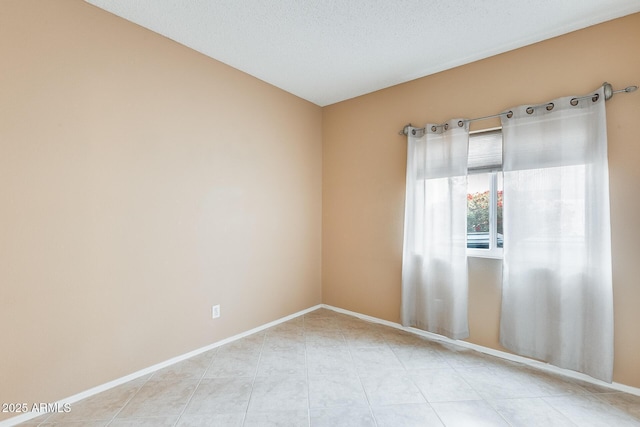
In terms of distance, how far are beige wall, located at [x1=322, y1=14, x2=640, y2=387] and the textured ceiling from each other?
0.61 feet

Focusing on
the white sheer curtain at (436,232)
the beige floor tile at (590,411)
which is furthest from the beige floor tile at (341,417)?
the white sheer curtain at (436,232)

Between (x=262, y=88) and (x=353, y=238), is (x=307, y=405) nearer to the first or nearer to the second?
(x=353, y=238)

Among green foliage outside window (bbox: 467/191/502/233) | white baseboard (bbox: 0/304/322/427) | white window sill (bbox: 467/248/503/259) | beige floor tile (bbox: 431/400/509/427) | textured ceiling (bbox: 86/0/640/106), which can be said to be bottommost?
beige floor tile (bbox: 431/400/509/427)

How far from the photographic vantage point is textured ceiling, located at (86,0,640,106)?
2027mm

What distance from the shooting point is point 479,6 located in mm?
2035

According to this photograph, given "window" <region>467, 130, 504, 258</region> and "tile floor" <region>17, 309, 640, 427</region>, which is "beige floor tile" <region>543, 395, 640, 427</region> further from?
"window" <region>467, 130, 504, 258</region>

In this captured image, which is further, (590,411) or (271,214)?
(271,214)

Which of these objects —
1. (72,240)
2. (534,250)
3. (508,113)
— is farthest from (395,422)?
(508,113)

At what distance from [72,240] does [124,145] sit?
2.46ft

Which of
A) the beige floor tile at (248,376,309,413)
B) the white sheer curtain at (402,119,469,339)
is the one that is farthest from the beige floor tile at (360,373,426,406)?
the white sheer curtain at (402,119,469,339)

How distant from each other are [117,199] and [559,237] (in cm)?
335

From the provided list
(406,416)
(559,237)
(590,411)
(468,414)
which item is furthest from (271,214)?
(590,411)

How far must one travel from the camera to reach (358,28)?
2.28 metres

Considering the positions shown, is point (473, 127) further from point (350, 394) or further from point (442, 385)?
point (350, 394)
